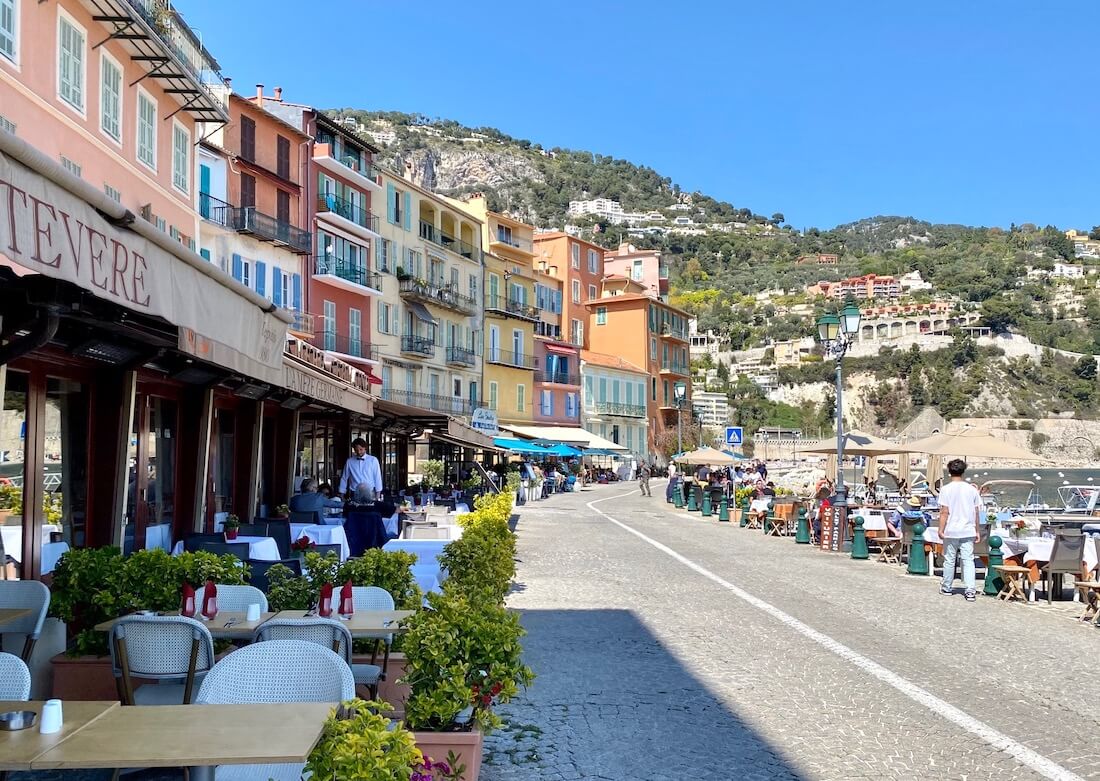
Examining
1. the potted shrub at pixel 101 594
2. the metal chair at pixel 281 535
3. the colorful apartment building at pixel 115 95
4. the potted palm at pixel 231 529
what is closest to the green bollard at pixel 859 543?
the metal chair at pixel 281 535

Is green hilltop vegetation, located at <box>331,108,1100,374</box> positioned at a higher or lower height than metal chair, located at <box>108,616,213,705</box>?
higher

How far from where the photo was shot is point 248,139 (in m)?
36.9

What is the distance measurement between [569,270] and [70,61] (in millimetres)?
61050

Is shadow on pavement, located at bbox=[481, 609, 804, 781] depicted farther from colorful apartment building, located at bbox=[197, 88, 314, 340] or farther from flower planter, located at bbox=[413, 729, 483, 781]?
colorful apartment building, located at bbox=[197, 88, 314, 340]

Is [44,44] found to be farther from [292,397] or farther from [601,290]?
[601,290]

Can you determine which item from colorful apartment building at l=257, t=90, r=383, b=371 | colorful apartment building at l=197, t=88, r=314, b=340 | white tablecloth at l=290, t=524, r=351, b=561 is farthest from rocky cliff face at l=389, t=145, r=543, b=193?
white tablecloth at l=290, t=524, r=351, b=561

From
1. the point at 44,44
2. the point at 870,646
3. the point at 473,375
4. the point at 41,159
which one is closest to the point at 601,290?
the point at 473,375

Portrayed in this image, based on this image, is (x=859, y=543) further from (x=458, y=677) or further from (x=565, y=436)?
(x=565, y=436)

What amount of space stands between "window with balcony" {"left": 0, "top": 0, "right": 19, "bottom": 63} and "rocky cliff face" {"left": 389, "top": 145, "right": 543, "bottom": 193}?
156 meters

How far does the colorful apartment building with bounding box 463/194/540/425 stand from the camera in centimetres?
5944

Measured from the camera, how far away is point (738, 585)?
→ 13.9 m

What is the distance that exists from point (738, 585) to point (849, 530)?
21.5ft

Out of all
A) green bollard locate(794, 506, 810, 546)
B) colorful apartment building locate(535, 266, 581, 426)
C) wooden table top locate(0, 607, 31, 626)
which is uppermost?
colorful apartment building locate(535, 266, 581, 426)

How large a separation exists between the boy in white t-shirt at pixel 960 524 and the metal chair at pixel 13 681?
11.1m
